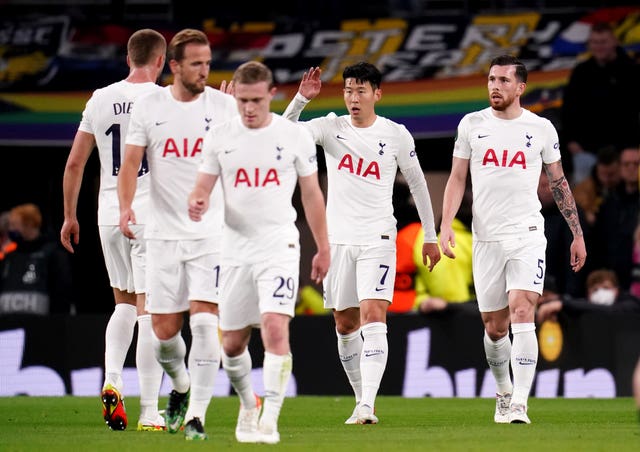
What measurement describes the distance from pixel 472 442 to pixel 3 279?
898 centimetres

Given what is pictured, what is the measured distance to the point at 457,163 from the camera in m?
11.6

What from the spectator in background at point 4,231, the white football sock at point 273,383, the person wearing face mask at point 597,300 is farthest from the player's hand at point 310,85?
the spectator in background at point 4,231

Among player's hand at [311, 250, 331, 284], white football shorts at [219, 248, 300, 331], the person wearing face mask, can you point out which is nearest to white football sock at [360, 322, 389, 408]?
white football shorts at [219, 248, 300, 331]

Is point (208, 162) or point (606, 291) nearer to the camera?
point (208, 162)

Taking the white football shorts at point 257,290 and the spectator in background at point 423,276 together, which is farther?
the spectator in background at point 423,276

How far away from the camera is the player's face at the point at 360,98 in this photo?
37.5 feet

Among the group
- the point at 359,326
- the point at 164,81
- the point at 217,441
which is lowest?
the point at 217,441

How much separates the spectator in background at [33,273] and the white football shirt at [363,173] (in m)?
5.88

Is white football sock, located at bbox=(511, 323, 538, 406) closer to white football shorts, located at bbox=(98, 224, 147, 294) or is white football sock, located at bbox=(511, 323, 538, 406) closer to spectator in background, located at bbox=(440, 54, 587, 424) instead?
spectator in background, located at bbox=(440, 54, 587, 424)

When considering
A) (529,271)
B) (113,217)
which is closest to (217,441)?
(113,217)

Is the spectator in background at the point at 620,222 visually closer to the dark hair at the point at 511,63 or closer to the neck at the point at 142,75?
the dark hair at the point at 511,63

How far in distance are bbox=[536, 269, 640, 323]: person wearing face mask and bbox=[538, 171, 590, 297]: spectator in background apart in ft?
0.78

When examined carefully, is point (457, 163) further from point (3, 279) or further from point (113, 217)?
point (3, 279)

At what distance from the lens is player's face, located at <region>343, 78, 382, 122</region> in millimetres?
11438
